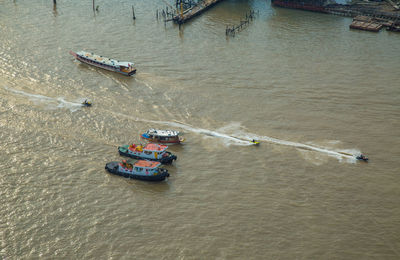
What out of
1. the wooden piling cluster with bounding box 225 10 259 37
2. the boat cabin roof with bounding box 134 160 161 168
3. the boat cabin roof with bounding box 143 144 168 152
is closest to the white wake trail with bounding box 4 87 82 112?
the boat cabin roof with bounding box 143 144 168 152

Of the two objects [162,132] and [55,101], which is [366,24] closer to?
[162,132]

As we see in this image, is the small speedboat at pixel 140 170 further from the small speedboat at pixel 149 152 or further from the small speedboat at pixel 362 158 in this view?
the small speedboat at pixel 362 158

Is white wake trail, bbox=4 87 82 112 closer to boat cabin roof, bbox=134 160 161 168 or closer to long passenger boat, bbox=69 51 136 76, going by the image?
long passenger boat, bbox=69 51 136 76

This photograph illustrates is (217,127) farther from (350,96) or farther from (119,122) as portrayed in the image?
(350,96)

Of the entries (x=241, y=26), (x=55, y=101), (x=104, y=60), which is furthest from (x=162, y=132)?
(x=241, y=26)

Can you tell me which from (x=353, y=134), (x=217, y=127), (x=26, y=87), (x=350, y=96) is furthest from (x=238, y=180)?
(x=26, y=87)

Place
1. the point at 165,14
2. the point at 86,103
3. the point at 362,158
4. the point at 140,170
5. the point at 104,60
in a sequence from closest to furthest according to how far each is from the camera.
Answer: the point at 140,170 < the point at 362,158 < the point at 86,103 < the point at 104,60 < the point at 165,14
